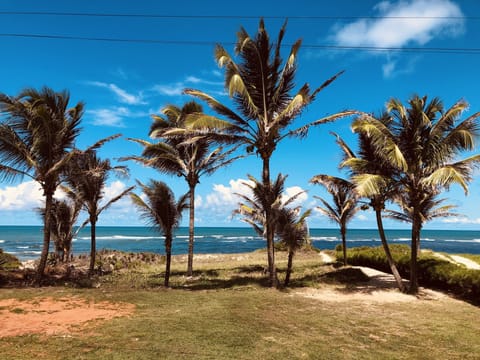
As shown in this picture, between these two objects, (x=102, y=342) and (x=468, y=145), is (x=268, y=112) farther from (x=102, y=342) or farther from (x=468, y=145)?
(x=102, y=342)

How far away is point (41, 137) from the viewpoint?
1320 cm

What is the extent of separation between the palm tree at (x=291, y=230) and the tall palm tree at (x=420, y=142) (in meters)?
4.17

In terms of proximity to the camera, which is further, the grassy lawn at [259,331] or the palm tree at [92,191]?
the palm tree at [92,191]

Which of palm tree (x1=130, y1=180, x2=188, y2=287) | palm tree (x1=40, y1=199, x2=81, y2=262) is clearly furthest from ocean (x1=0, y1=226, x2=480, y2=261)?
palm tree (x1=130, y1=180, x2=188, y2=287)

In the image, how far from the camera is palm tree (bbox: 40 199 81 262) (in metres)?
21.5

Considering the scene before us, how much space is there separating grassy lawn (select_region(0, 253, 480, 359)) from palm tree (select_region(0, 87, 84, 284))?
455 cm

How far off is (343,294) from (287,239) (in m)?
3.09

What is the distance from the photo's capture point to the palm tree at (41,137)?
12859 mm

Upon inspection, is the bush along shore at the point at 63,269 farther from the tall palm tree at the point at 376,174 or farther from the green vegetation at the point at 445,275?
the green vegetation at the point at 445,275

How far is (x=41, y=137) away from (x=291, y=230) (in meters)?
10.5

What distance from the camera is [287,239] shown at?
14.9 m

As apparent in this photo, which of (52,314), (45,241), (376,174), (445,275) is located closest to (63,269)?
(45,241)

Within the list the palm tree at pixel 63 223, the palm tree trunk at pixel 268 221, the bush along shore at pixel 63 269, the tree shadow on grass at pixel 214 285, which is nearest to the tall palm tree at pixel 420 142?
the palm tree trunk at pixel 268 221

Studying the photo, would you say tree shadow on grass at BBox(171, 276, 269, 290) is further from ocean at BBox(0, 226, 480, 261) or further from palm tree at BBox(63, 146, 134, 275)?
ocean at BBox(0, 226, 480, 261)
